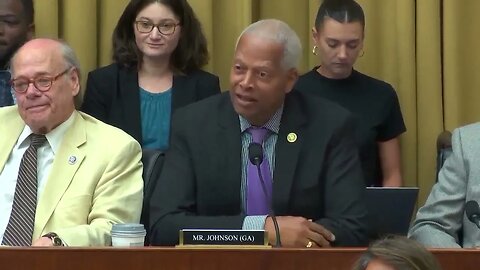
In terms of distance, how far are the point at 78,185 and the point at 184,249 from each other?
0.82 metres

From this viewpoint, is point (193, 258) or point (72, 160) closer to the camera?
point (193, 258)

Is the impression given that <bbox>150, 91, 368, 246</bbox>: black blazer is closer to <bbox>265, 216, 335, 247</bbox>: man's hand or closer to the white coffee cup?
<bbox>265, 216, 335, 247</bbox>: man's hand

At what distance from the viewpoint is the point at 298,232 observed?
3186mm

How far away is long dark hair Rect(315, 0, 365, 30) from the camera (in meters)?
4.34

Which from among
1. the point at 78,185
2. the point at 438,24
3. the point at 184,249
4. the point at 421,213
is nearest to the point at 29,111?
the point at 78,185

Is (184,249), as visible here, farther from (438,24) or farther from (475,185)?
(438,24)

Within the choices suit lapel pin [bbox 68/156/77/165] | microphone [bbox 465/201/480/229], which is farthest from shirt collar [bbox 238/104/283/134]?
microphone [bbox 465/201/480/229]

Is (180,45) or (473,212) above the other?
(180,45)

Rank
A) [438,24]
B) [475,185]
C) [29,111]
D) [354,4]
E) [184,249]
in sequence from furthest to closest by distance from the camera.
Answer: [438,24]
[354,4]
[29,111]
[475,185]
[184,249]

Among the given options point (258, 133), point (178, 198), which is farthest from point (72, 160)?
point (258, 133)

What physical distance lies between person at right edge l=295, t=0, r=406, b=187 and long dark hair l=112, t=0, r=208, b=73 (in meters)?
0.44

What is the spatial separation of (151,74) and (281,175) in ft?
3.85

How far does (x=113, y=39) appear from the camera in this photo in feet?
14.6

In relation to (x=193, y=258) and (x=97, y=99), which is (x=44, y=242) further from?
(x=97, y=99)
